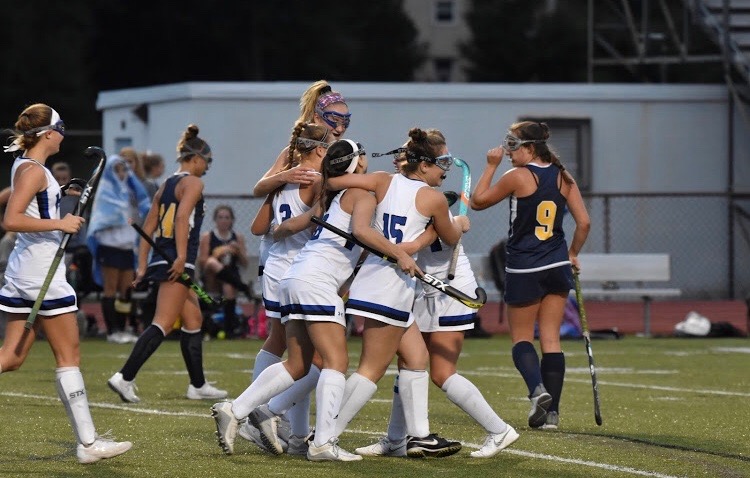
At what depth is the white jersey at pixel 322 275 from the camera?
850cm

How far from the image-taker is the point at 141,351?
11828mm

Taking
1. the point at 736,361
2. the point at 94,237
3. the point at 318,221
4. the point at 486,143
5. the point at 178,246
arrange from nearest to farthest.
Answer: the point at 318,221 → the point at 178,246 → the point at 736,361 → the point at 94,237 → the point at 486,143

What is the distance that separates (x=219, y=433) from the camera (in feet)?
28.6

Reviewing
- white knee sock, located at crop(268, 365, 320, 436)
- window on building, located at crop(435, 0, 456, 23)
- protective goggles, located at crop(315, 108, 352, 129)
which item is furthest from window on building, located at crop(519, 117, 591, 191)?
window on building, located at crop(435, 0, 456, 23)

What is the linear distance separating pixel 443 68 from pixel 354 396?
6186 centimetres

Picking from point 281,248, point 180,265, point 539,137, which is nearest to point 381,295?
point 281,248

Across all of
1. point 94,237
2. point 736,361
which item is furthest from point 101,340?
point 736,361

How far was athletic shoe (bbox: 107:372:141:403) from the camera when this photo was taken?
11.7m

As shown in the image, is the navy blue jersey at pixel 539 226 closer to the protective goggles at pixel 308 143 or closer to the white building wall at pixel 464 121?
the protective goggles at pixel 308 143

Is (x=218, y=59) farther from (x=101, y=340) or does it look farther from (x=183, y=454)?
(x=183, y=454)

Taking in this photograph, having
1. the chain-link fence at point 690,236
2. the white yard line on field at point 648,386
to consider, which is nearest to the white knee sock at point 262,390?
the white yard line on field at point 648,386

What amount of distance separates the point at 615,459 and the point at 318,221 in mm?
2005

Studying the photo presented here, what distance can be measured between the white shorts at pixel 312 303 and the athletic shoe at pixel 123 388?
339 cm

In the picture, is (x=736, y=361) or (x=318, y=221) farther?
(x=736, y=361)
